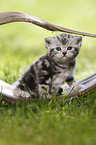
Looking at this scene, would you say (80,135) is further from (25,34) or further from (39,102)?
(25,34)

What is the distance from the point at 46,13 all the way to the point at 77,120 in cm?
529

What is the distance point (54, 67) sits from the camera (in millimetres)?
2486

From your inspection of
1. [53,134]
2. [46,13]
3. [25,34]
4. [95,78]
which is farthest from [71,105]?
[46,13]

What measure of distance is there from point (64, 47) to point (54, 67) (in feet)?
0.73

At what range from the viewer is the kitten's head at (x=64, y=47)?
2428 millimetres

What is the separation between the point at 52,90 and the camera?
250cm

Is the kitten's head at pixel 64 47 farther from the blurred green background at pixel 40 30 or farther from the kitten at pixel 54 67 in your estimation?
the blurred green background at pixel 40 30

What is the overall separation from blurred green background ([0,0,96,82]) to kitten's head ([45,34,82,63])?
1.36 m

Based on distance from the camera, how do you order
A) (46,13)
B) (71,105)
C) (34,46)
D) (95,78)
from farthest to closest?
(46,13) < (34,46) < (95,78) < (71,105)

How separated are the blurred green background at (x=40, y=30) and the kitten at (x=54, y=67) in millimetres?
1239

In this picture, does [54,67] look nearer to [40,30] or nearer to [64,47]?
[64,47]

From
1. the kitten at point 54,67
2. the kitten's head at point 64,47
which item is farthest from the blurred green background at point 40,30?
the kitten's head at point 64,47

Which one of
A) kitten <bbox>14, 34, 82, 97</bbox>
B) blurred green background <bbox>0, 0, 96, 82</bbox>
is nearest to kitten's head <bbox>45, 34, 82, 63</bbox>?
kitten <bbox>14, 34, 82, 97</bbox>

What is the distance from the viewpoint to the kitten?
2441mm
